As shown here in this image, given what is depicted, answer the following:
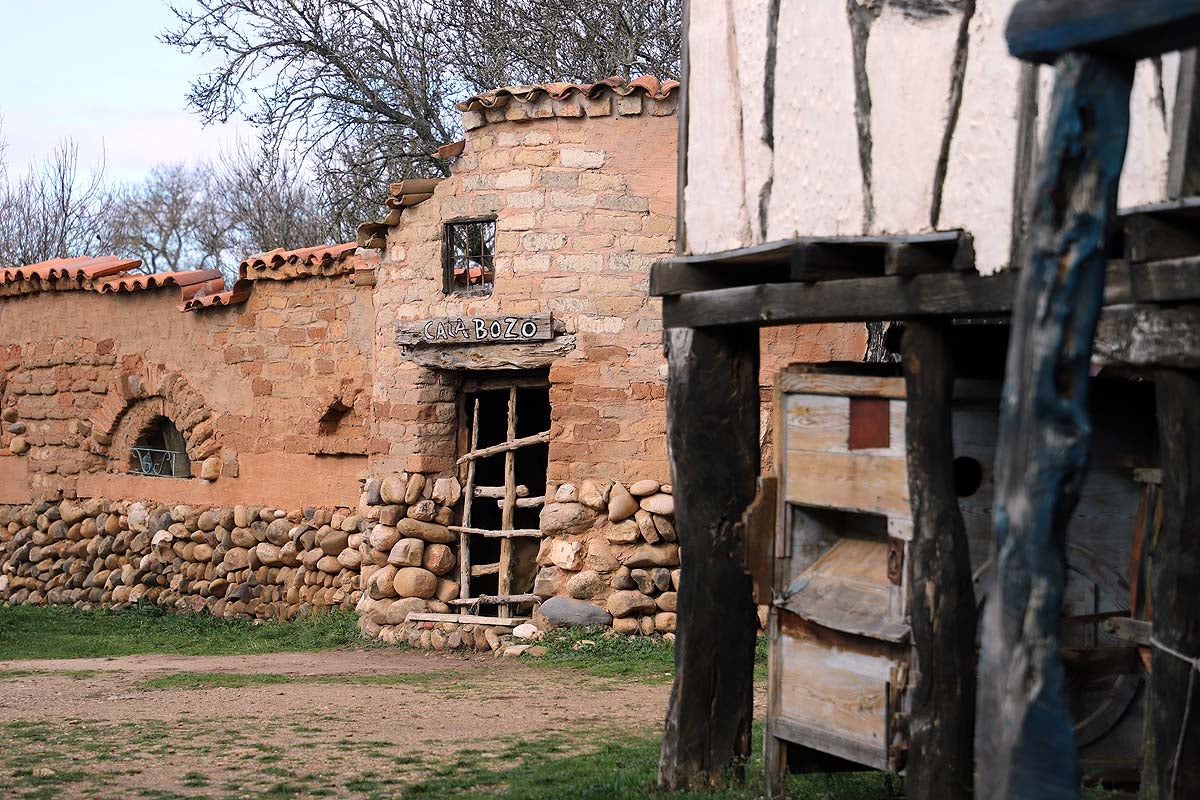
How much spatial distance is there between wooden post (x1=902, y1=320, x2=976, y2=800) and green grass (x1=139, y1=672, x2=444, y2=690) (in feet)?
17.0

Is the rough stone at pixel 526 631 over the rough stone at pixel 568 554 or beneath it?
beneath

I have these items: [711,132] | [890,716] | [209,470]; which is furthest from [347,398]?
[890,716]

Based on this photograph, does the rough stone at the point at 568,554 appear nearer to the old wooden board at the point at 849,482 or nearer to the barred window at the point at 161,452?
the old wooden board at the point at 849,482

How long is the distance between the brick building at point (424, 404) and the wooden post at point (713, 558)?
4.77m

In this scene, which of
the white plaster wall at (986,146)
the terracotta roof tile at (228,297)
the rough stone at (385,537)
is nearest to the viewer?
the white plaster wall at (986,146)

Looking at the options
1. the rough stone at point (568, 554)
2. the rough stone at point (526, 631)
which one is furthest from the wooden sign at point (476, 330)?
the rough stone at point (526, 631)

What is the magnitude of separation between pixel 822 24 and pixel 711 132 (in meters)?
0.75

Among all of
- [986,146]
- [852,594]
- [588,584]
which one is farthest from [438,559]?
[986,146]

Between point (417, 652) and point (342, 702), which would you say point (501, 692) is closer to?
point (342, 702)

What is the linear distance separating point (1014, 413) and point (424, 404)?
8524mm

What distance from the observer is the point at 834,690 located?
534 centimetres

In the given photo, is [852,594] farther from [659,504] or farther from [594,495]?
[594,495]

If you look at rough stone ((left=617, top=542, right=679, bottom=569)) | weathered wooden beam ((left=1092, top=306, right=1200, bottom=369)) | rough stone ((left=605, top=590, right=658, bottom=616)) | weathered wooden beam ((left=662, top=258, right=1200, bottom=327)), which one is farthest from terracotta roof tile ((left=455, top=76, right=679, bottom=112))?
Result: weathered wooden beam ((left=1092, top=306, right=1200, bottom=369))

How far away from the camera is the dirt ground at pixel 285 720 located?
20.7ft
